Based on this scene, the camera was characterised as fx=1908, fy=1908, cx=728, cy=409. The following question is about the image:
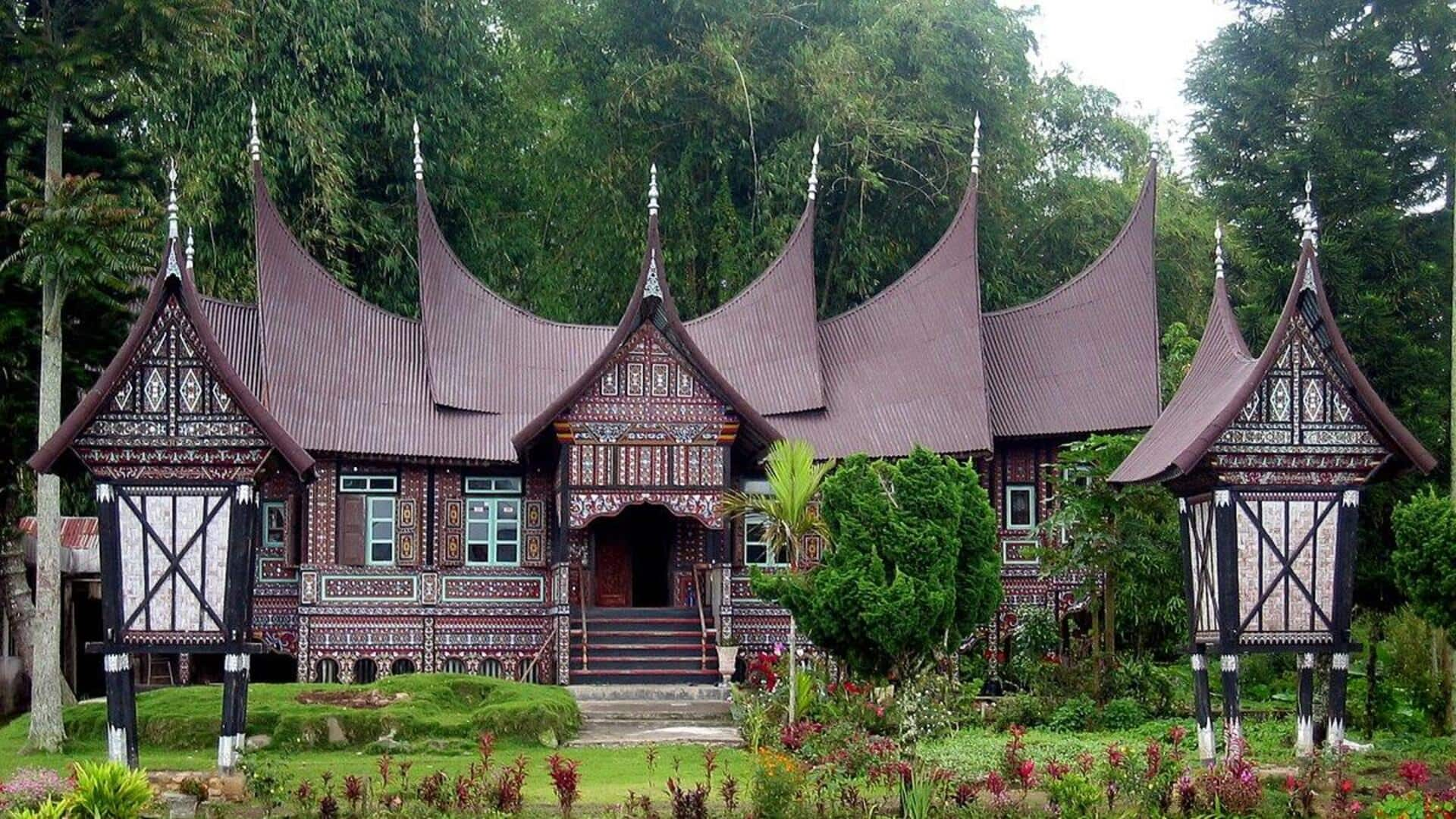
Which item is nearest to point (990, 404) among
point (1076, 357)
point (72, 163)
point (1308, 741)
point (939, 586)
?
point (1076, 357)

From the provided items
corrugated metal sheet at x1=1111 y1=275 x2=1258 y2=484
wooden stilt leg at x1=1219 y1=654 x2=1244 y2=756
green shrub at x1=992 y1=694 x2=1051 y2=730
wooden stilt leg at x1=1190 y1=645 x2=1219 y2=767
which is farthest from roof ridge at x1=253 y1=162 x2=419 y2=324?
wooden stilt leg at x1=1219 y1=654 x2=1244 y2=756

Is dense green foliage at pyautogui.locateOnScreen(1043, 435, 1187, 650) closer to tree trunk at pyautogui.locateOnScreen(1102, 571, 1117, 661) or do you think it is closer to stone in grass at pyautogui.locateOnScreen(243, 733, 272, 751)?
tree trunk at pyautogui.locateOnScreen(1102, 571, 1117, 661)

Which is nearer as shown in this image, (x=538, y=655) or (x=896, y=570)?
(x=896, y=570)

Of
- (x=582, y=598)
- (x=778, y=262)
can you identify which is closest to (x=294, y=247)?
(x=582, y=598)

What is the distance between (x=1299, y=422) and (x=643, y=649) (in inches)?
403

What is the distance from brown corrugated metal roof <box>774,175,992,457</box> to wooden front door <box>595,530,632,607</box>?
2975 millimetres

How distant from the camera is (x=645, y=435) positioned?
25.2 m

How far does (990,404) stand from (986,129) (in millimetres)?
9820

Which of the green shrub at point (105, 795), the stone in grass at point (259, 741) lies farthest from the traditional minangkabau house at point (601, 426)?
the green shrub at point (105, 795)

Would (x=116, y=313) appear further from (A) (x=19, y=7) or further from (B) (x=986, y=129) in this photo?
(B) (x=986, y=129)

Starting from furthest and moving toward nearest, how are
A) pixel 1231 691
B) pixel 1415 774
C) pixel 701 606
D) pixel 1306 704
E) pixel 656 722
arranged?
pixel 701 606 < pixel 656 722 < pixel 1306 704 < pixel 1231 691 < pixel 1415 774

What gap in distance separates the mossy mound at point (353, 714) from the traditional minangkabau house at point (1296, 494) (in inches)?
274

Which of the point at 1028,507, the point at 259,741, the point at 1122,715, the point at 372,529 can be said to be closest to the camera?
the point at 259,741

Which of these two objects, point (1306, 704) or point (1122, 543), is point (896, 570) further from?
point (1122, 543)
